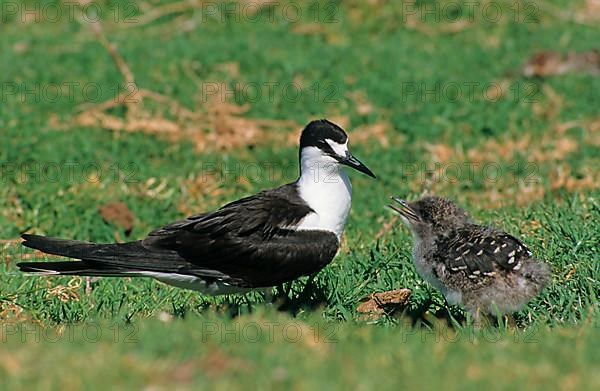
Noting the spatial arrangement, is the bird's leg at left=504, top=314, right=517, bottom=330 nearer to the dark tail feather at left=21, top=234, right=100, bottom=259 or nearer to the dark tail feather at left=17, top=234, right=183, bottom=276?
the dark tail feather at left=17, top=234, right=183, bottom=276

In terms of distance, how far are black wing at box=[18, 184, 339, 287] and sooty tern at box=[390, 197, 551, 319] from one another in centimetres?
71

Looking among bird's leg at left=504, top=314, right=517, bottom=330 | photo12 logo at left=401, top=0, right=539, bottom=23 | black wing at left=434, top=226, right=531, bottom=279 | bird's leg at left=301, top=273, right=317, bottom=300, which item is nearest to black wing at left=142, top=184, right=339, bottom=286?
bird's leg at left=301, top=273, right=317, bottom=300

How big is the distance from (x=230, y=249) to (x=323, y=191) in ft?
2.54

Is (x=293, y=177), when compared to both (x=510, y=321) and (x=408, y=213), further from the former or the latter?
(x=510, y=321)

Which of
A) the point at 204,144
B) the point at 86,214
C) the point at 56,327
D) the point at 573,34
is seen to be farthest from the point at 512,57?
the point at 56,327

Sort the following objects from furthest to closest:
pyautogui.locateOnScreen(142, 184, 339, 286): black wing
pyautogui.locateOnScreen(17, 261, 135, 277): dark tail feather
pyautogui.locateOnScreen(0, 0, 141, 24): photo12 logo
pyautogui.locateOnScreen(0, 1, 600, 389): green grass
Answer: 1. pyautogui.locateOnScreen(0, 0, 141, 24): photo12 logo
2. pyautogui.locateOnScreen(142, 184, 339, 286): black wing
3. pyautogui.locateOnScreen(17, 261, 135, 277): dark tail feather
4. pyautogui.locateOnScreen(0, 1, 600, 389): green grass

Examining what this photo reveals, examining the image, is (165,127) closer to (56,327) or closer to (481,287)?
(56,327)

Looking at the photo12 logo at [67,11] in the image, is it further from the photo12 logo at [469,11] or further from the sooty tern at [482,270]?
the sooty tern at [482,270]

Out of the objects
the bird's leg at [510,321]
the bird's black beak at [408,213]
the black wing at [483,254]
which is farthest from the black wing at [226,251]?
the bird's leg at [510,321]

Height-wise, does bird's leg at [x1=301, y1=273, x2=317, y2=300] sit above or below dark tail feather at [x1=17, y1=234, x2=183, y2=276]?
below

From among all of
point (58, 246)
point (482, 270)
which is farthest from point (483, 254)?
point (58, 246)

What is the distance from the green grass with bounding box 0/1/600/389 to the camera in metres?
4.51

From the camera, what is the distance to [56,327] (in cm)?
629

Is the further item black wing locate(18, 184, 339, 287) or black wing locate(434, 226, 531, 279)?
black wing locate(18, 184, 339, 287)
